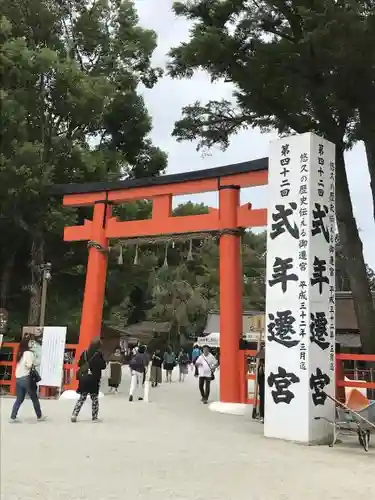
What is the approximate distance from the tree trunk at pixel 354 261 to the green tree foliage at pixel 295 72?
2cm

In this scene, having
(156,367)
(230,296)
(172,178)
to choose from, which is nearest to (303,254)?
(230,296)

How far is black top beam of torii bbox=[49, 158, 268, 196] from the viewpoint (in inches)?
471

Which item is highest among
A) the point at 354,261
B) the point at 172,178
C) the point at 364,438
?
the point at 172,178

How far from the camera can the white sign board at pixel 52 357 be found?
12.9 metres

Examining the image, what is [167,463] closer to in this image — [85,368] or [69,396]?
[85,368]

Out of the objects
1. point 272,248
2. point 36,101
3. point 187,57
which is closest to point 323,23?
point 187,57

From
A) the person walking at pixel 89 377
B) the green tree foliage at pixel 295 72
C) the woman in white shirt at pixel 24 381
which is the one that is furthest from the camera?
the green tree foliage at pixel 295 72

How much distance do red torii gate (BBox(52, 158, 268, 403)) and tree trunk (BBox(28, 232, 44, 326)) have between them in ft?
8.31

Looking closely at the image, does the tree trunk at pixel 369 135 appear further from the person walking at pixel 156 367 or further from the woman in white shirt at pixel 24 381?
the person walking at pixel 156 367

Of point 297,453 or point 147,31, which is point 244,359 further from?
point 147,31

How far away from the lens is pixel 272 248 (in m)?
8.91

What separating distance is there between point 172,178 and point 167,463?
26.6ft

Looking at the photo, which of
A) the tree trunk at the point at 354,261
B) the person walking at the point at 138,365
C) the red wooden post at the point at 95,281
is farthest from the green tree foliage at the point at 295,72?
the person walking at the point at 138,365

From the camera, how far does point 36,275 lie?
1748 centimetres
